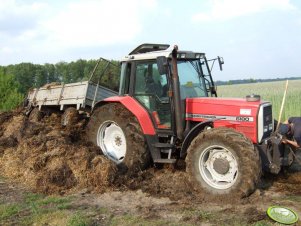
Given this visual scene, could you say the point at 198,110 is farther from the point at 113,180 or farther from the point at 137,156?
the point at 113,180

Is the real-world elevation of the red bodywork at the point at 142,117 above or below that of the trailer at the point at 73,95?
below

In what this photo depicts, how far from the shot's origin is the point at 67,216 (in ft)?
17.3

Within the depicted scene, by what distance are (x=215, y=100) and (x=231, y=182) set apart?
56.0 inches

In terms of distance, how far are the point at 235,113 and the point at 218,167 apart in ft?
3.03

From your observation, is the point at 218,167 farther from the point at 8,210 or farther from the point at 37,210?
the point at 8,210

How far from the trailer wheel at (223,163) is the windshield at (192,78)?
114 centimetres

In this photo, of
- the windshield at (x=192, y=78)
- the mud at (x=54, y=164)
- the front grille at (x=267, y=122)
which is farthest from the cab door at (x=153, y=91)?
the front grille at (x=267, y=122)

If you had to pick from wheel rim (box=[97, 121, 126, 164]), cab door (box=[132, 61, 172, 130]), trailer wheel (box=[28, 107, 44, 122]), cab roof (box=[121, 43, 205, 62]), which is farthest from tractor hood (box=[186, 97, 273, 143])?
trailer wheel (box=[28, 107, 44, 122])

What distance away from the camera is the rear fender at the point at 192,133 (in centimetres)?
641

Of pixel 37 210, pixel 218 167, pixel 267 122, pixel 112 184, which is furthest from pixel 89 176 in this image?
pixel 267 122

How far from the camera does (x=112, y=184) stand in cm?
662

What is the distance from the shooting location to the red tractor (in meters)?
5.88

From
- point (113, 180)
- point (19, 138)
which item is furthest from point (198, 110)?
point (19, 138)

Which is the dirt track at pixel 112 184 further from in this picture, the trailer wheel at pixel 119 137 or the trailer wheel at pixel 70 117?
the trailer wheel at pixel 70 117
